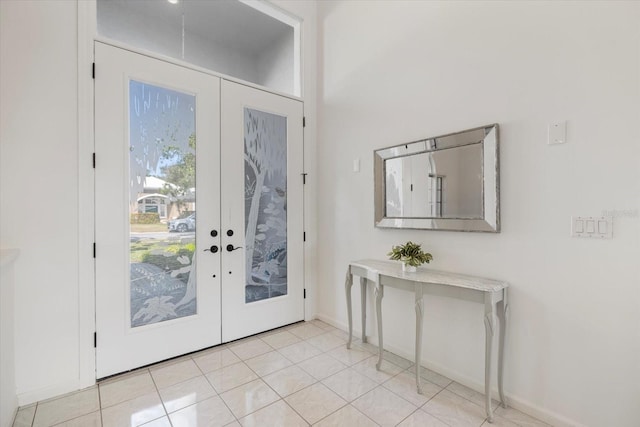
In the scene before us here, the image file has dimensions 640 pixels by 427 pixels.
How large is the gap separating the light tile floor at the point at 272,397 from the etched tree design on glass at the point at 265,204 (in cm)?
74

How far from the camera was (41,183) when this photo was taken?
6.50 feet

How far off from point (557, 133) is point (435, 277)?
3.71 feet

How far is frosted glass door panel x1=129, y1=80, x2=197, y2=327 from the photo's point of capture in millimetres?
2365

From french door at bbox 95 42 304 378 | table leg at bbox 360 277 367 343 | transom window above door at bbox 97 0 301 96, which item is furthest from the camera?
transom window above door at bbox 97 0 301 96

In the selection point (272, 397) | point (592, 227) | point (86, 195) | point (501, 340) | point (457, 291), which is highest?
point (86, 195)

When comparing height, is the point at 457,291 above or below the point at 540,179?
below

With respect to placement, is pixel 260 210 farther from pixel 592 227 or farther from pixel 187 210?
pixel 592 227

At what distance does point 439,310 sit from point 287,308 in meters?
1.61

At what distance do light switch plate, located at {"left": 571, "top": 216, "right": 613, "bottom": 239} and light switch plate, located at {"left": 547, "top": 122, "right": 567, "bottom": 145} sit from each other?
1.46 feet

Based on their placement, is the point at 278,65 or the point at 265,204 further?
the point at 278,65

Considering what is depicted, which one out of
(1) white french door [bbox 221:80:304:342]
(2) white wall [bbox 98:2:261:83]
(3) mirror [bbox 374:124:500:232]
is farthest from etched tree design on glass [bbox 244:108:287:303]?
(2) white wall [bbox 98:2:261:83]

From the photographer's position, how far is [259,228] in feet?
10.0

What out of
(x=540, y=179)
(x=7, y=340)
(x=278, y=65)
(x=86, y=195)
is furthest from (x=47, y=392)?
(x=278, y=65)

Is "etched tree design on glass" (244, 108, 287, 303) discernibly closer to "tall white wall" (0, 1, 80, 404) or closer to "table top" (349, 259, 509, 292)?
"table top" (349, 259, 509, 292)
